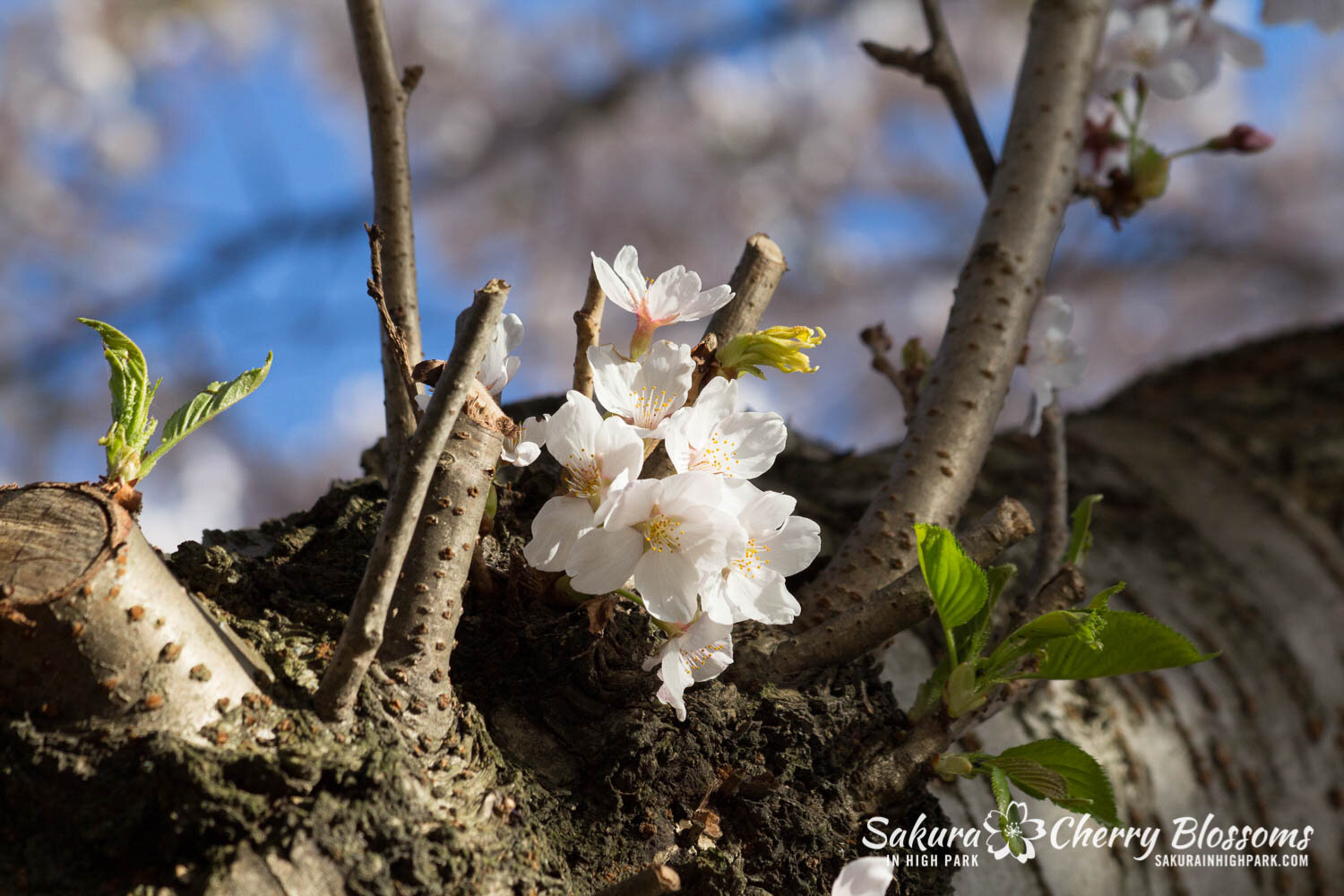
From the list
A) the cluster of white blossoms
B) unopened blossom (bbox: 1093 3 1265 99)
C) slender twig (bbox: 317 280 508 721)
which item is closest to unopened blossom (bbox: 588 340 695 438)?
the cluster of white blossoms

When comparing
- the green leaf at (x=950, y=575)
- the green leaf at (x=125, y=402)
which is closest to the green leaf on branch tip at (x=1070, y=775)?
the green leaf at (x=950, y=575)

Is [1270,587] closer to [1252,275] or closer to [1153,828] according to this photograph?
[1153,828]

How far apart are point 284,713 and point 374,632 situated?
98mm

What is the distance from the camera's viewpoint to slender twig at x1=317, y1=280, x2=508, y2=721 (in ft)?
1.96

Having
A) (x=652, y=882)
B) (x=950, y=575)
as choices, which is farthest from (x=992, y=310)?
(x=652, y=882)

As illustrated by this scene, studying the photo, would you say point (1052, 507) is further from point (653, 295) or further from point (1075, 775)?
point (653, 295)

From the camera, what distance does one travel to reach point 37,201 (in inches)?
203

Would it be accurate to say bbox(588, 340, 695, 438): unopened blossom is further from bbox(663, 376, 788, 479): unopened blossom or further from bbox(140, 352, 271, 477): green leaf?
bbox(140, 352, 271, 477): green leaf

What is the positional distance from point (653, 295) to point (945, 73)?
92 centimetres

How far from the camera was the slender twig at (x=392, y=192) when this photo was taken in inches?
36.5

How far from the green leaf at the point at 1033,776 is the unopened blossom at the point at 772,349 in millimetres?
372

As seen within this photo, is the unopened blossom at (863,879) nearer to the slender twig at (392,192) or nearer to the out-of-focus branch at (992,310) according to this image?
the out-of-focus branch at (992,310)

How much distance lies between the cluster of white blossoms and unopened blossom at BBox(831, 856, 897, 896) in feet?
0.59

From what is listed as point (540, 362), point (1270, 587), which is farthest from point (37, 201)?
point (1270, 587)
